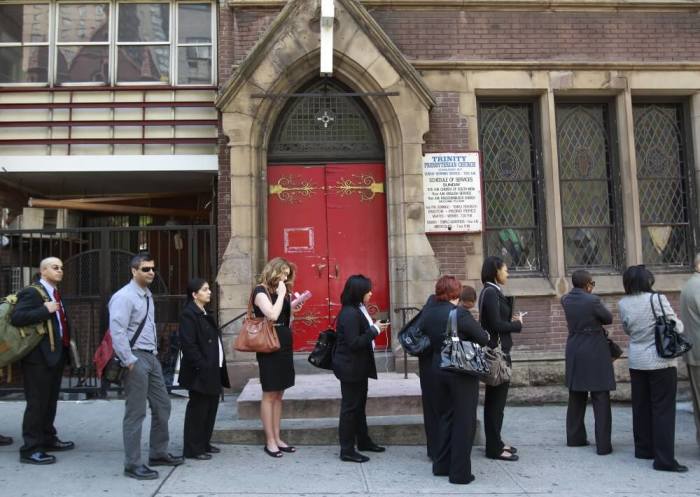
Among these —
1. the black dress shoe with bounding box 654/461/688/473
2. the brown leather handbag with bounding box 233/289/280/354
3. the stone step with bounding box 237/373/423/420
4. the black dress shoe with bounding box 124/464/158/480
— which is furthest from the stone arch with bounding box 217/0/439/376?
the black dress shoe with bounding box 654/461/688/473

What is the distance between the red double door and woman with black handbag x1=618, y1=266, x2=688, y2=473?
12.1ft

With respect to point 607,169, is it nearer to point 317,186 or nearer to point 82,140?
point 317,186

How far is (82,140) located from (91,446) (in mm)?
5003

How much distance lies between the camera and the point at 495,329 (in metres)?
5.59

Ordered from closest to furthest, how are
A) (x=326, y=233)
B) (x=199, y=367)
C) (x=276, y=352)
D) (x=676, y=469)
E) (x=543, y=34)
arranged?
1. (x=676, y=469)
2. (x=199, y=367)
3. (x=276, y=352)
4. (x=326, y=233)
5. (x=543, y=34)

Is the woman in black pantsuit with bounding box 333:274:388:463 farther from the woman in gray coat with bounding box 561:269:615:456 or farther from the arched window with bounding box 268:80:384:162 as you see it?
the arched window with bounding box 268:80:384:162

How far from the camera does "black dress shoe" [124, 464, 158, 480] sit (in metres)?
5.13

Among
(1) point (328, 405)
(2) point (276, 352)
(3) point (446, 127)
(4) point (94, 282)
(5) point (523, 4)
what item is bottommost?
(1) point (328, 405)

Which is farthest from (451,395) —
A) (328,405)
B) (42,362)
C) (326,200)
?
(326,200)

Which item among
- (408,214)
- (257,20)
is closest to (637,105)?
(408,214)

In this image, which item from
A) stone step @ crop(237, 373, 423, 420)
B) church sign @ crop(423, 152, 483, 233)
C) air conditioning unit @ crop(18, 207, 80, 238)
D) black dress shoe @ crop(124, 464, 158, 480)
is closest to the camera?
black dress shoe @ crop(124, 464, 158, 480)

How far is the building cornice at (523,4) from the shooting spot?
890 centimetres

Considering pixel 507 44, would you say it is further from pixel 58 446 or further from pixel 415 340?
pixel 58 446

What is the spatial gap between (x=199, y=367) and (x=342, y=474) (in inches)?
60.7
